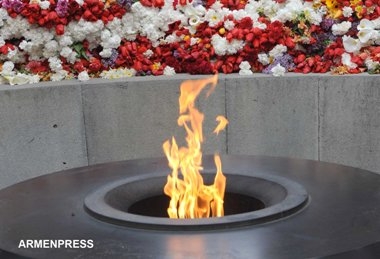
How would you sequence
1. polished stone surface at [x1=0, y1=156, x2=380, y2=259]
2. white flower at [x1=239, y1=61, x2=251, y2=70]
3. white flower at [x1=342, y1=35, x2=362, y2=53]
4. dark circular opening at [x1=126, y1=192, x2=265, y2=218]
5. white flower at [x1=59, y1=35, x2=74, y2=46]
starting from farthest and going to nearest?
white flower at [x1=59, y1=35, x2=74, y2=46], white flower at [x1=239, y1=61, x2=251, y2=70], white flower at [x1=342, y1=35, x2=362, y2=53], dark circular opening at [x1=126, y1=192, x2=265, y2=218], polished stone surface at [x1=0, y1=156, x2=380, y2=259]

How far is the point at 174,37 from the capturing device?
5.95 metres

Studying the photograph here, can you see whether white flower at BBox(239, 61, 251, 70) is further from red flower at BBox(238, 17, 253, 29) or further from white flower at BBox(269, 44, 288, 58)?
red flower at BBox(238, 17, 253, 29)

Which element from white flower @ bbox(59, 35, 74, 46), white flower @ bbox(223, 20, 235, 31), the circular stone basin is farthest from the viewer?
white flower @ bbox(223, 20, 235, 31)

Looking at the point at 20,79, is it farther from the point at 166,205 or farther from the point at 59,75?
the point at 166,205

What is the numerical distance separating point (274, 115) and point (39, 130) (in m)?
1.84

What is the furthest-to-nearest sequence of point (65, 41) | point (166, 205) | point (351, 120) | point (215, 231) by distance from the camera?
point (65, 41) → point (351, 120) → point (166, 205) → point (215, 231)

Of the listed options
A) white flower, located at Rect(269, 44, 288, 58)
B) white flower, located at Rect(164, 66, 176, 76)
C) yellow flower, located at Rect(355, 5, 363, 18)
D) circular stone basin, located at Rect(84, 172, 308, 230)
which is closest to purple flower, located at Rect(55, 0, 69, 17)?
white flower, located at Rect(164, 66, 176, 76)

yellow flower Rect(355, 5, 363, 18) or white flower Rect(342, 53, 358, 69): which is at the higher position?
yellow flower Rect(355, 5, 363, 18)

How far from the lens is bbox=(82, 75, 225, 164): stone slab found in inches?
214

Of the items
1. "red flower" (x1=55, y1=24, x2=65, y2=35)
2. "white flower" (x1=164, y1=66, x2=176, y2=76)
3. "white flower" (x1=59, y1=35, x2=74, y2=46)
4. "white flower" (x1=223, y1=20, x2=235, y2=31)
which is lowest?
"white flower" (x1=164, y1=66, x2=176, y2=76)

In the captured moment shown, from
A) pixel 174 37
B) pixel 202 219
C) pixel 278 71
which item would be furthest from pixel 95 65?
pixel 202 219

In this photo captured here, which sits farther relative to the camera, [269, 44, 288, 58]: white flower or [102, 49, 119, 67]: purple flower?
[102, 49, 119, 67]: purple flower

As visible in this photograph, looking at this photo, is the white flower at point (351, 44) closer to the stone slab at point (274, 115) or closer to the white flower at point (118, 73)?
the stone slab at point (274, 115)

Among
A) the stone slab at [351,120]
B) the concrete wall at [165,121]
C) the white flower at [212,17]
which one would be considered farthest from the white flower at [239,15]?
the stone slab at [351,120]
